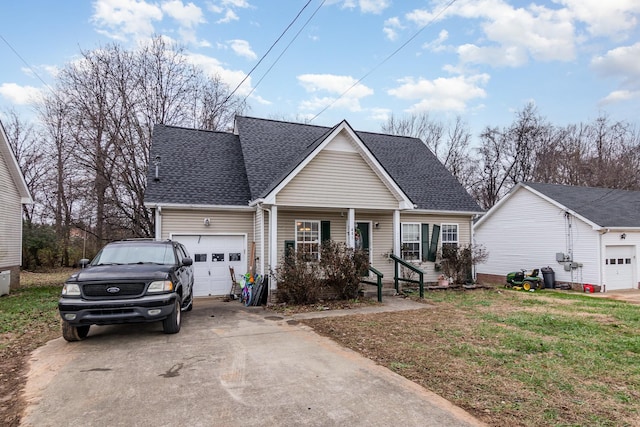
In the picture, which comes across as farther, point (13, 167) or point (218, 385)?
point (13, 167)

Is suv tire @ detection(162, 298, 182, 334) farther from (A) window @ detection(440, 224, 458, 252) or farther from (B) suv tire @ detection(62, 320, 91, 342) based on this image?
(A) window @ detection(440, 224, 458, 252)

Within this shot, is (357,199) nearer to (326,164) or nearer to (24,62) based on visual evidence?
(326,164)

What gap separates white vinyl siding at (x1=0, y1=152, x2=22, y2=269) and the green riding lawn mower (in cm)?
2091

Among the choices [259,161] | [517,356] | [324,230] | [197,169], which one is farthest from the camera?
[259,161]

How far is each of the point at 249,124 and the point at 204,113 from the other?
1022cm

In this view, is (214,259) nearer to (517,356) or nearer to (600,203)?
(517,356)

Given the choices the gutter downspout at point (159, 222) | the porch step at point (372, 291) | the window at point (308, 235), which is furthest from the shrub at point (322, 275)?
the gutter downspout at point (159, 222)

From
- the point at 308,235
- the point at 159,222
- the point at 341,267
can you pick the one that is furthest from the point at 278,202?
the point at 159,222

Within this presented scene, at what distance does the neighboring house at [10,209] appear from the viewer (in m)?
13.6

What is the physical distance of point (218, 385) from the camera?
4570 millimetres

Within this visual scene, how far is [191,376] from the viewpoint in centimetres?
488

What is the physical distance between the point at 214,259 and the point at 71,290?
622 cm

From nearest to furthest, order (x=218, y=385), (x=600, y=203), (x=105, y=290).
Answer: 1. (x=218, y=385)
2. (x=105, y=290)
3. (x=600, y=203)

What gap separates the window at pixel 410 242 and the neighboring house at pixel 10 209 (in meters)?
14.7
